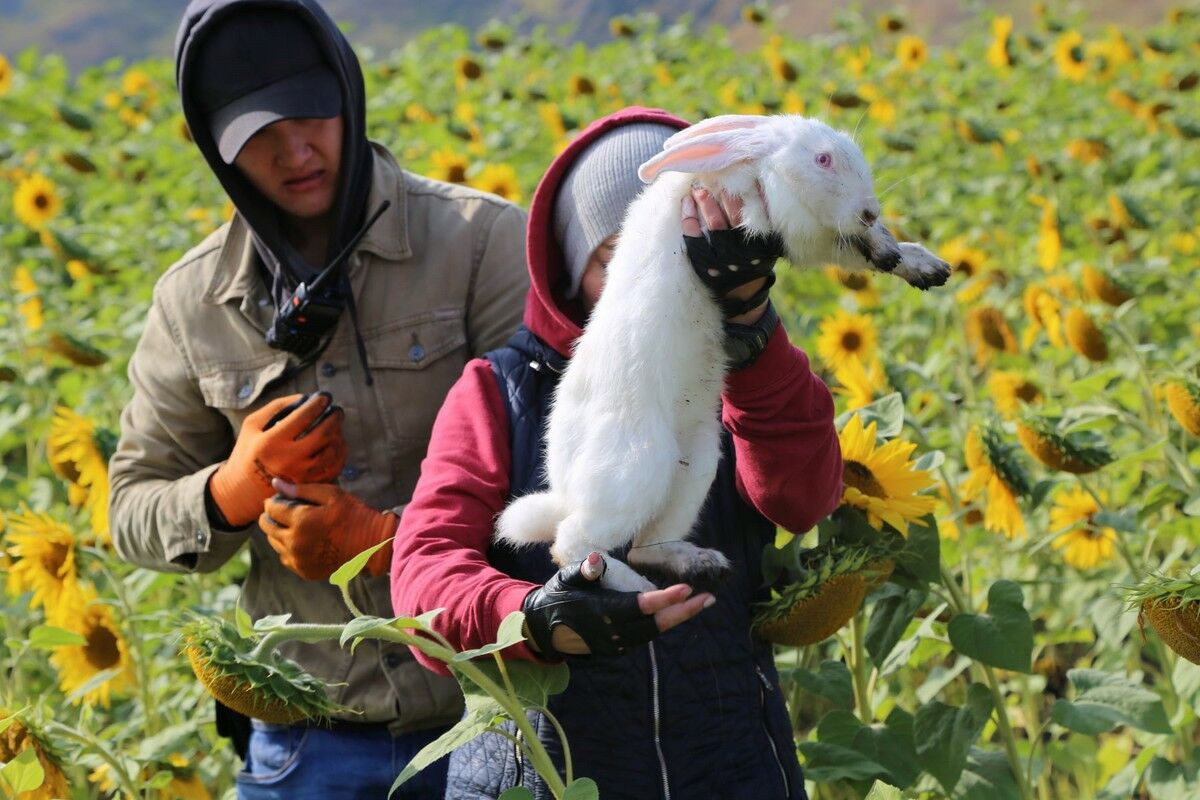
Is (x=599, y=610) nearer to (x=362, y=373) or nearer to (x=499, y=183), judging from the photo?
(x=362, y=373)

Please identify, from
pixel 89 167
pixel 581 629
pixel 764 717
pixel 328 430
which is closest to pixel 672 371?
pixel 581 629

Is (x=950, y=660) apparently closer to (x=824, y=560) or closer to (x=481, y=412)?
(x=824, y=560)

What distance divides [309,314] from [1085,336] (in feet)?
5.23

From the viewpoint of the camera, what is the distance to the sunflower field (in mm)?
1958

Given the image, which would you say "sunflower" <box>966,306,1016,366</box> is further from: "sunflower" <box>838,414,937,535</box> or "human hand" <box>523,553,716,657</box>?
"human hand" <box>523,553,716,657</box>

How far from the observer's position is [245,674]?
60.6 inches

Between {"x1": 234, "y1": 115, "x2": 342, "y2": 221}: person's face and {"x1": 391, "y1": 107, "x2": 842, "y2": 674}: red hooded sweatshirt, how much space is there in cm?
54

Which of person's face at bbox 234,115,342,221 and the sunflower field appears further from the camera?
person's face at bbox 234,115,342,221

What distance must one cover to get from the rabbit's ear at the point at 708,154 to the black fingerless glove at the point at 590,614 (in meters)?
0.40

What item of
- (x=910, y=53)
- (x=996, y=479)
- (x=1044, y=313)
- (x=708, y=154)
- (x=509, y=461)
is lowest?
(x=910, y=53)

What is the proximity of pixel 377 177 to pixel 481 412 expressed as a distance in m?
0.68

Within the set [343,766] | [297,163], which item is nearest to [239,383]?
[297,163]

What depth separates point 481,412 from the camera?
1794 millimetres

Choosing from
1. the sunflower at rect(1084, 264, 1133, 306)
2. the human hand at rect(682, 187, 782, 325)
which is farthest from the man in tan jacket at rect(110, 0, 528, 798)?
the sunflower at rect(1084, 264, 1133, 306)
